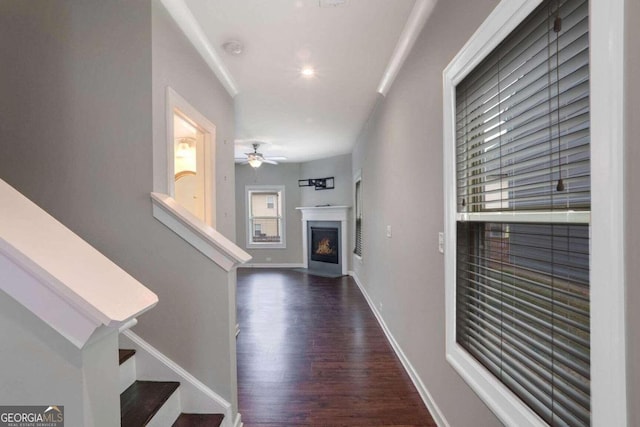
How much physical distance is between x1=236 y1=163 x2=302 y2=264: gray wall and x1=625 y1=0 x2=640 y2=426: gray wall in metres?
7.31

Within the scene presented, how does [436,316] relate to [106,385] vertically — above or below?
below

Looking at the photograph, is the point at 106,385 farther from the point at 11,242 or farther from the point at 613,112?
the point at 613,112

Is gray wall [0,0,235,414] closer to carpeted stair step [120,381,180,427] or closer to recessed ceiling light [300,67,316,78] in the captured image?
carpeted stair step [120,381,180,427]

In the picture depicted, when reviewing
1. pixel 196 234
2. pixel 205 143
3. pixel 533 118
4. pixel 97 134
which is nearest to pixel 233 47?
pixel 205 143

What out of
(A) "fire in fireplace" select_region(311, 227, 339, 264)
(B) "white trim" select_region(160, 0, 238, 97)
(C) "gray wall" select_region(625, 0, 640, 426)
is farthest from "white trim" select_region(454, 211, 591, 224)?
(A) "fire in fireplace" select_region(311, 227, 339, 264)

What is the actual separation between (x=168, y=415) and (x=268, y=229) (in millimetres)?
6581

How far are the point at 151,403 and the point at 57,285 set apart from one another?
4.12ft

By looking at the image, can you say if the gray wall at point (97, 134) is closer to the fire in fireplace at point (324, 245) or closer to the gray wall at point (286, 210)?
the fire in fireplace at point (324, 245)

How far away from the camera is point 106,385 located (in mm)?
795

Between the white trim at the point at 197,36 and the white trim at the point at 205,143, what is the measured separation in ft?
1.58

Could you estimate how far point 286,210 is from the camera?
313 inches

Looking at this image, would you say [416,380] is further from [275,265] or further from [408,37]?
[275,265]

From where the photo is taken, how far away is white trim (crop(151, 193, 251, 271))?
1.75 meters

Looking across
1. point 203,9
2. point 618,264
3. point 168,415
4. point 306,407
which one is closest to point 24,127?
point 203,9
